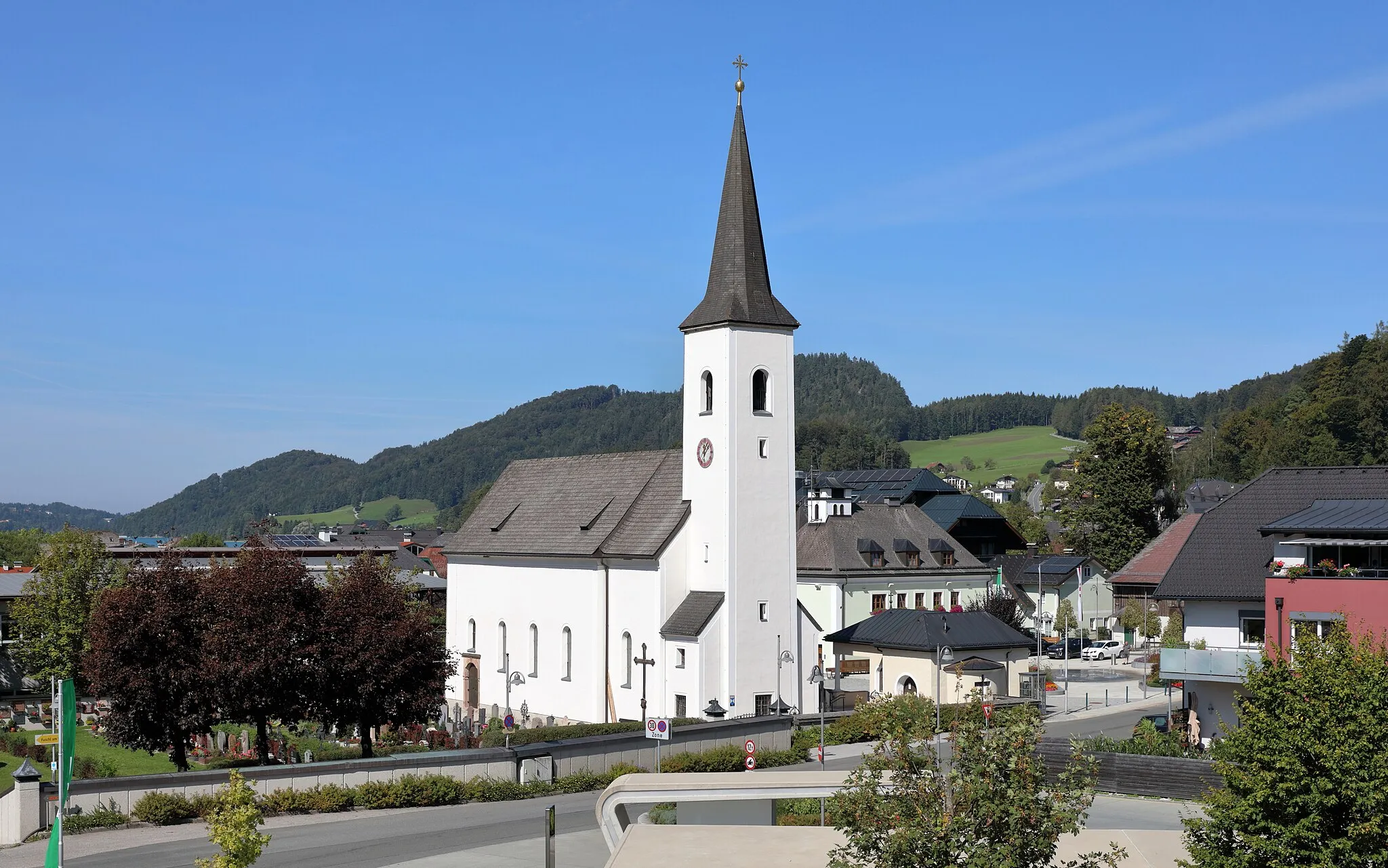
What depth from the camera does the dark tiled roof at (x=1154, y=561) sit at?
79.4 m

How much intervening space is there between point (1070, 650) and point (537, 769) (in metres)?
52.6

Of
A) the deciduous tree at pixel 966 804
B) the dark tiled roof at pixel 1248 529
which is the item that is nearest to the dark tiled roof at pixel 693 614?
the dark tiled roof at pixel 1248 529

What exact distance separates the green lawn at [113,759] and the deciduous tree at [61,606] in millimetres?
10940

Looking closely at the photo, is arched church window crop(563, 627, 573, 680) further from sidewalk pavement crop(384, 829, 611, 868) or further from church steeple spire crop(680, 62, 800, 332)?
sidewalk pavement crop(384, 829, 611, 868)

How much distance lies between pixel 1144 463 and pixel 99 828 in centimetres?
7779

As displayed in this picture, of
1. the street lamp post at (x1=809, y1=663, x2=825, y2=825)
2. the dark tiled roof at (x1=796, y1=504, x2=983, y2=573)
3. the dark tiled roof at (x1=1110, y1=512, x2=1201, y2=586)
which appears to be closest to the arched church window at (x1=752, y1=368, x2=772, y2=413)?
the street lamp post at (x1=809, y1=663, x2=825, y2=825)

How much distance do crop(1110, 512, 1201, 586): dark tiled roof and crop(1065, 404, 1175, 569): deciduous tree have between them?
9538 millimetres

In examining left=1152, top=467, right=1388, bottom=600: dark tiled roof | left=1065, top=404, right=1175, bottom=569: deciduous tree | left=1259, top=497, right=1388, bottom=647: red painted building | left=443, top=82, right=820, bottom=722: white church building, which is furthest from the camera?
left=1065, top=404, right=1175, bottom=569: deciduous tree

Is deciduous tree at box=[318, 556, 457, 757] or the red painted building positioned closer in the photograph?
the red painted building

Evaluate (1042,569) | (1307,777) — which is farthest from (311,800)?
(1042,569)

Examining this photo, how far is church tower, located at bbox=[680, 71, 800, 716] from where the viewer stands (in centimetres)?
4684

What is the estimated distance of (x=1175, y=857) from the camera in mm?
21562

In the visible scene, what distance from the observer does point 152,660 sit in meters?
34.0

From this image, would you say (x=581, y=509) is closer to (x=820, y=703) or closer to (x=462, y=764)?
(x=820, y=703)
